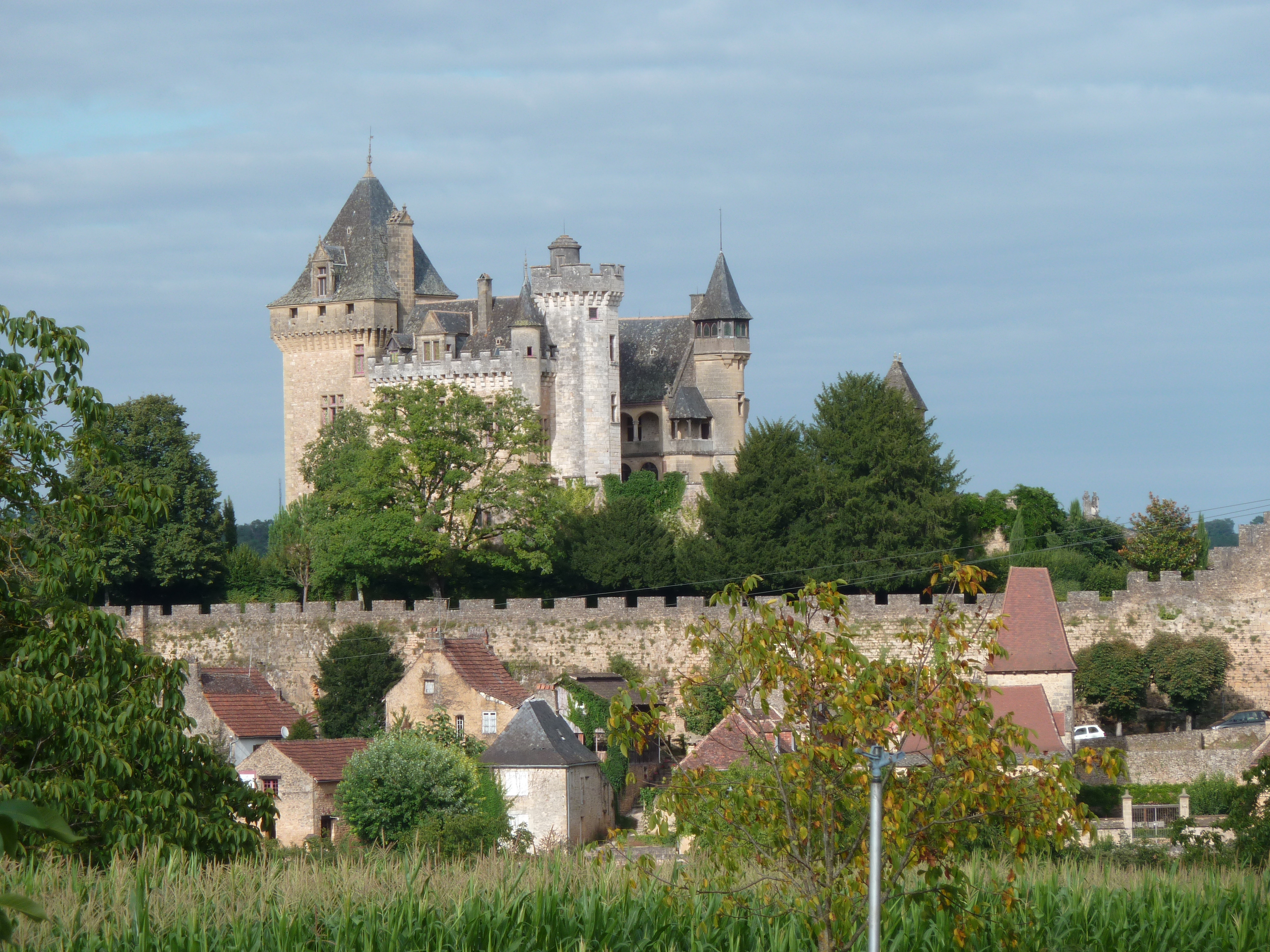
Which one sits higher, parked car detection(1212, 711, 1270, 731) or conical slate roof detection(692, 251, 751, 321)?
conical slate roof detection(692, 251, 751, 321)

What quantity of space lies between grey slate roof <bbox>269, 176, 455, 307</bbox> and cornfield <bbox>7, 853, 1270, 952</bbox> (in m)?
50.2

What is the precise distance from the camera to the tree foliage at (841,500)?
43625 mm

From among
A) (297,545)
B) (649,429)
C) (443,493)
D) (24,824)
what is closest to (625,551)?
(443,493)

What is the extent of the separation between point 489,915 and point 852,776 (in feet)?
7.03

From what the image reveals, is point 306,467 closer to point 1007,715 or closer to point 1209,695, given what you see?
point 1209,695

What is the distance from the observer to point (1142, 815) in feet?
97.5

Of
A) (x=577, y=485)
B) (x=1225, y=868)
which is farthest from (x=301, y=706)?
(x=1225, y=868)

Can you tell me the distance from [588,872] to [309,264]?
53.3m

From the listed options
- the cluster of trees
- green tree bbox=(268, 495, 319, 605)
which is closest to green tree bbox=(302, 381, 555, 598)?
green tree bbox=(268, 495, 319, 605)

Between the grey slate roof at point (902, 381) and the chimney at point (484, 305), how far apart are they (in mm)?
13626

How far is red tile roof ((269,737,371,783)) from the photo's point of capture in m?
33.9

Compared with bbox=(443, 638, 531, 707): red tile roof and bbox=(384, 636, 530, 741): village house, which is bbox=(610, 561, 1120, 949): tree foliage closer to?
bbox=(443, 638, 531, 707): red tile roof

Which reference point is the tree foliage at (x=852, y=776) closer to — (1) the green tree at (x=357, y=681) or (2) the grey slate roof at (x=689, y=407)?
(1) the green tree at (x=357, y=681)

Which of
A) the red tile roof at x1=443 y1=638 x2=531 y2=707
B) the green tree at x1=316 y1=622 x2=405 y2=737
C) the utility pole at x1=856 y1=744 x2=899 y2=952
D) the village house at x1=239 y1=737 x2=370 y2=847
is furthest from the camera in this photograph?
the green tree at x1=316 y1=622 x2=405 y2=737
